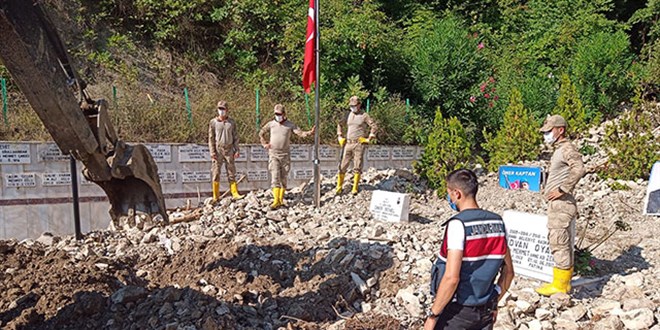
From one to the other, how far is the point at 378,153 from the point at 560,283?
240 inches

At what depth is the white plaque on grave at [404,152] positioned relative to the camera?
1114cm

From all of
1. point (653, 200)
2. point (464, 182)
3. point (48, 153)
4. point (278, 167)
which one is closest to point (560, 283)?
point (464, 182)

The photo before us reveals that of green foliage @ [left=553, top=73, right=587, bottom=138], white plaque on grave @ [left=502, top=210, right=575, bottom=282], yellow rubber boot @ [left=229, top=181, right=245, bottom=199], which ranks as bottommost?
white plaque on grave @ [left=502, top=210, right=575, bottom=282]

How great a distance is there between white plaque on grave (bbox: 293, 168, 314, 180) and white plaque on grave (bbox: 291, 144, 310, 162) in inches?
8.6

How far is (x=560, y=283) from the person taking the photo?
5090 mm

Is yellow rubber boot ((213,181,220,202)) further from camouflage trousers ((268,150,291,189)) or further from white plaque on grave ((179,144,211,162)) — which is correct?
camouflage trousers ((268,150,291,189))

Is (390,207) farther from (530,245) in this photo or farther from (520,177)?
(520,177)

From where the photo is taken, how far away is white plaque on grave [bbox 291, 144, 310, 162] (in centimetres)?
980

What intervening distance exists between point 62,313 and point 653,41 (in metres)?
17.5

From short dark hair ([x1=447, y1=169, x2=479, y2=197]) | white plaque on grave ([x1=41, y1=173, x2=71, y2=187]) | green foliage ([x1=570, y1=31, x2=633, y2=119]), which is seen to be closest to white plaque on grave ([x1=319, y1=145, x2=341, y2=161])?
white plaque on grave ([x1=41, y1=173, x2=71, y2=187])

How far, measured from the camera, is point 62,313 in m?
4.17

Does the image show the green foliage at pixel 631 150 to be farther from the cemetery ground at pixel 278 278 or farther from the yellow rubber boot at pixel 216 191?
the yellow rubber boot at pixel 216 191

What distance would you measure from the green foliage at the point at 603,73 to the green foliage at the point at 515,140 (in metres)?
3.25

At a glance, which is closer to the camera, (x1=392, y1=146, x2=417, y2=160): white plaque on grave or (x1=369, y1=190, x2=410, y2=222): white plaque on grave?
(x1=369, y1=190, x2=410, y2=222): white plaque on grave
